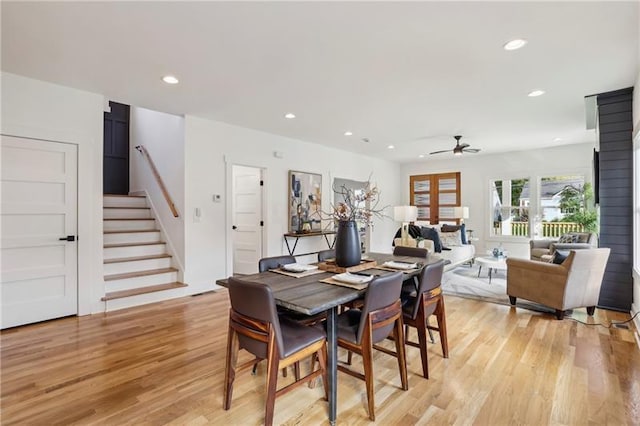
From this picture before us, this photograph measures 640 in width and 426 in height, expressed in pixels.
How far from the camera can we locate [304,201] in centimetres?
626

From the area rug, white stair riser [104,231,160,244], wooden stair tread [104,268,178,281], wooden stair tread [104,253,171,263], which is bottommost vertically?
the area rug

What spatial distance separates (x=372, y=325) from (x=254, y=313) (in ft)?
2.30

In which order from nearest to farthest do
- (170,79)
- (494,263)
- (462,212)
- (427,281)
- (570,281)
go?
1. (427,281)
2. (170,79)
3. (570,281)
4. (494,263)
5. (462,212)

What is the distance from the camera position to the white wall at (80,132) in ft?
10.7

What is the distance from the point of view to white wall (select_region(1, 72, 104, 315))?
3273mm

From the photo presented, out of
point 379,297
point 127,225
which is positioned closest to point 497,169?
point 379,297

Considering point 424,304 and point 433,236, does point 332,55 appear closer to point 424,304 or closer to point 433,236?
point 424,304

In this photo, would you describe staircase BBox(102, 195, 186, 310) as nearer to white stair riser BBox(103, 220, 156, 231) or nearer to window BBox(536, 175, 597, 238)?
white stair riser BBox(103, 220, 156, 231)

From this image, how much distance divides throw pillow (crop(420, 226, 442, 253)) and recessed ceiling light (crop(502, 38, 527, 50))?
395 cm

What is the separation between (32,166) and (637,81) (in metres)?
6.41

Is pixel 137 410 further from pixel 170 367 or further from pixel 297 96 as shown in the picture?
pixel 297 96

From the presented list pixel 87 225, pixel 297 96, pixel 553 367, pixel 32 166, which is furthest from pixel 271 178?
pixel 553 367

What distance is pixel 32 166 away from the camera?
3373 mm

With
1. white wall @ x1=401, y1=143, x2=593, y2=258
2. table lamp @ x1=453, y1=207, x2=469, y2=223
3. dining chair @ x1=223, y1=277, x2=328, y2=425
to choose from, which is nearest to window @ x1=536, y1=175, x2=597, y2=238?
white wall @ x1=401, y1=143, x2=593, y2=258
